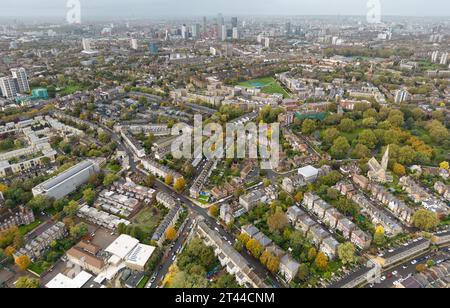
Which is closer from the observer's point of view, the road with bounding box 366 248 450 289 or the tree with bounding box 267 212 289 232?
the road with bounding box 366 248 450 289

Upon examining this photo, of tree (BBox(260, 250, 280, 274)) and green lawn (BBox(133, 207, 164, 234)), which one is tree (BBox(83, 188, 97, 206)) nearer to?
green lawn (BBox(133, 207, 164, 234))

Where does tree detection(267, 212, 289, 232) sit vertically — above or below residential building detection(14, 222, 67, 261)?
above

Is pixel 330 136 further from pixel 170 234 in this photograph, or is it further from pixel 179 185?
pixel 170 234

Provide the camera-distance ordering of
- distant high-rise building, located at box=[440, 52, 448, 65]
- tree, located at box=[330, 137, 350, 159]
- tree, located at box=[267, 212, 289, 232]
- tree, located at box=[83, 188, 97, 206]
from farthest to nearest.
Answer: distant high-rise building, located at box=[440, 52, 448, 65] < tree, located at box=[330, 137, 350, 159] < tree, located at box=[83, 188, 97, 206] < tree, located at box=[267, 212, 289, 232]

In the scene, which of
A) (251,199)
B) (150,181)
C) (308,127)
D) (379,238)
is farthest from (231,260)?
(308,127)

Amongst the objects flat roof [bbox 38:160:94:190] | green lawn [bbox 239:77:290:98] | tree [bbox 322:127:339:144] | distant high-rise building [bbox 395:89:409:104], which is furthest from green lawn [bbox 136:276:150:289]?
distant high-rise building [bbox 395:89:409:104]

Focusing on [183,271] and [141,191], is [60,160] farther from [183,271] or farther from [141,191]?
[183,271]

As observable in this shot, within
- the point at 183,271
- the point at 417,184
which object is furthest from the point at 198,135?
the point at 417,184
